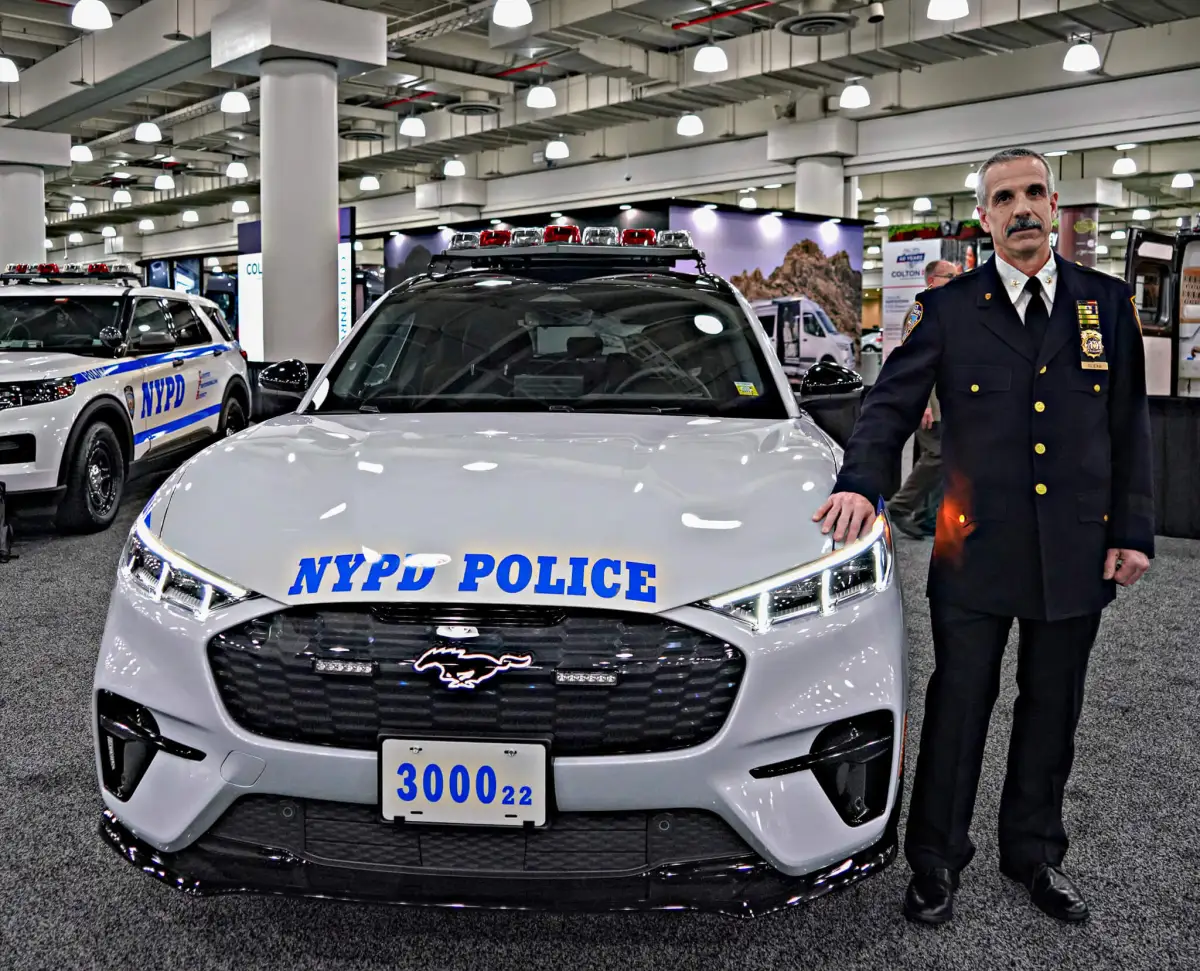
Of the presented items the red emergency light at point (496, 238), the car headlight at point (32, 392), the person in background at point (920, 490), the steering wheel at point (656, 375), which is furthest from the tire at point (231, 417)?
the steering wheel at point (656, 375)

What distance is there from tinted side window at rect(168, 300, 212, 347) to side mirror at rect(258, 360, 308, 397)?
195 inches

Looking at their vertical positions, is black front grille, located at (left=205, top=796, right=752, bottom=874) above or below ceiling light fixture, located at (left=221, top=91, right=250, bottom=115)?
below

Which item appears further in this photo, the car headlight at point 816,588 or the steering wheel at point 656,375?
the steering wheel at point 656,375

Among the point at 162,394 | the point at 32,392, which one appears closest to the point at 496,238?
the point at 32,392

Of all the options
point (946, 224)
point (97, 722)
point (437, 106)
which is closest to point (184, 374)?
point (97, 722)

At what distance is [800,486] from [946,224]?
Result: 424 inches

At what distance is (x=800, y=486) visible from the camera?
6.98ft

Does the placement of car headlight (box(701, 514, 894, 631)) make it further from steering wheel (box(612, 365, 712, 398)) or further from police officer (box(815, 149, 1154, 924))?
steering wheel (box(612, 365, 712, 398))

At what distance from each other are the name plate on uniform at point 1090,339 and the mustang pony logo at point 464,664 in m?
1.22

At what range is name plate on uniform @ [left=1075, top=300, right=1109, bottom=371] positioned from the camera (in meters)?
2.16

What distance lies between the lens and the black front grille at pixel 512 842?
A: 178 cm

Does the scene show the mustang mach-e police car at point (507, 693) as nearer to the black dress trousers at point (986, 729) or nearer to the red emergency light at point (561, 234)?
the black dress trousers at point (986, 729)

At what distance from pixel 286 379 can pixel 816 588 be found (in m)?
1.95

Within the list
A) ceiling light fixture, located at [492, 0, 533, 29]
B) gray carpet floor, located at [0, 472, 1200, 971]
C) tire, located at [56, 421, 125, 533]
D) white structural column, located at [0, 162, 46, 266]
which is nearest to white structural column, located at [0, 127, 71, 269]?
white structural column, located at [0, 162, 46, 266]
